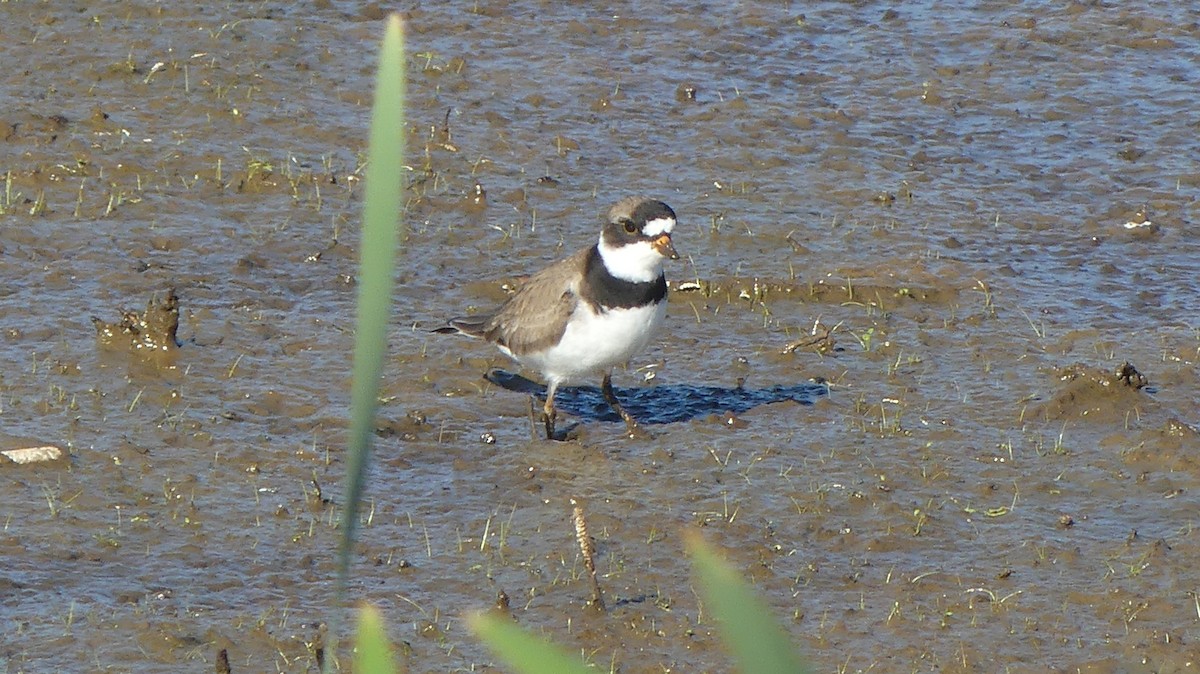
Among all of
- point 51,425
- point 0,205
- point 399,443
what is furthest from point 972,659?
point 0,205

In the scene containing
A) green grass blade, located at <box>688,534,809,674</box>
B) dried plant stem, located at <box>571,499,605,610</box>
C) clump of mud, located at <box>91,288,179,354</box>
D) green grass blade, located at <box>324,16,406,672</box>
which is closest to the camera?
green grass blade, located at <box>688,534,809,674</box>

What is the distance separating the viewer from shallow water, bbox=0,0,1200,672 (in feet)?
21.9

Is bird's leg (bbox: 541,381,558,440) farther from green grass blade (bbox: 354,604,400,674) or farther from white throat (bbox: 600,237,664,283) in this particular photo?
green grass blade (bbox: 354,604,400,674)

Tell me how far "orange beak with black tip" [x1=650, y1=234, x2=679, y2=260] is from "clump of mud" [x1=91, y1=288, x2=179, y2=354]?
8.29ft

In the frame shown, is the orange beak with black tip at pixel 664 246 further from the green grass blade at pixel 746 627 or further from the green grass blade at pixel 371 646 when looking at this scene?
the green grass blade at pixel 746 627

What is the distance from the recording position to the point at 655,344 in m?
9.17

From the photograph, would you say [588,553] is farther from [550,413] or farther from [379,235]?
[379,235]

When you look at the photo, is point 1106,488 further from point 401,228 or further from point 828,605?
point 401,228

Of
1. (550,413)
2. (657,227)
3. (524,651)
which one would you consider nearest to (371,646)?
(524,651)

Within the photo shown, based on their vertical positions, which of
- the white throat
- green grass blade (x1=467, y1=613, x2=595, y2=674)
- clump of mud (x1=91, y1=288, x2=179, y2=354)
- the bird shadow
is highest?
green grass blade (x1=467, y1=613, x2=595, y2=674)

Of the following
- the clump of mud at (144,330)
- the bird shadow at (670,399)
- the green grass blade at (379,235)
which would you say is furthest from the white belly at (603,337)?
the green grass blade at (379,235)

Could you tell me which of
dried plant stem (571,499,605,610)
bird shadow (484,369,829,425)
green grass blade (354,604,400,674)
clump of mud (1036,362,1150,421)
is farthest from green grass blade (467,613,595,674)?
clump of mud (1036,362,1150,421)

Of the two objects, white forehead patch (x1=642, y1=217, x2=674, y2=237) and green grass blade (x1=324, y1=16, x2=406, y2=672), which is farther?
white forehead patch (x1=642, y1=217, x2=674, y2=237)

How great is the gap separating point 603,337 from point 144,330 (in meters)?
2.48
